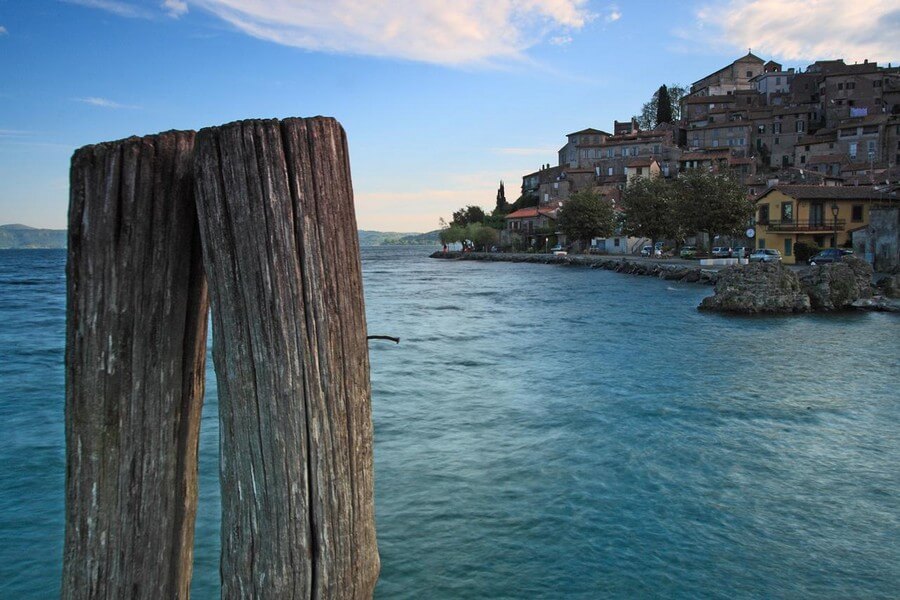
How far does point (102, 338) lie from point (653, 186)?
74.5m

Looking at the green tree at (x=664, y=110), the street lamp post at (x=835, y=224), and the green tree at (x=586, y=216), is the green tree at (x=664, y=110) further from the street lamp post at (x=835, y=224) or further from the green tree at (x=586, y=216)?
the street lamp post at (x=835, y=224)

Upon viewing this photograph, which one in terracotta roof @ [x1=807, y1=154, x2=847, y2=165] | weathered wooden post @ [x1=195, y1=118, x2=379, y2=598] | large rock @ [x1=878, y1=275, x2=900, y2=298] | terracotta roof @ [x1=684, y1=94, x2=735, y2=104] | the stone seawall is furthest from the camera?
terracotta roof @ [x1=684, y1=94, x2=735, y2=104]

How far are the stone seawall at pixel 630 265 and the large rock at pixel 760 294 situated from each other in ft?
26.3

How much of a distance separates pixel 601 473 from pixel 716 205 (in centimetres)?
5115

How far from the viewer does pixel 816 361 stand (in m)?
18.5

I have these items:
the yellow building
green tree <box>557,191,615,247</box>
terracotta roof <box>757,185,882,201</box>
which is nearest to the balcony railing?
the yellow building

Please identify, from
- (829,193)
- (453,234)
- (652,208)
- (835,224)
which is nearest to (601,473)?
(835,224)

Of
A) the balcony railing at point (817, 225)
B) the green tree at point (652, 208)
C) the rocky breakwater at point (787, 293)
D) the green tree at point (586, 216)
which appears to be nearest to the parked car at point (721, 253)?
the balcony railing at point (817, 225)

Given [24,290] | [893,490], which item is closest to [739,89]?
[24,290]

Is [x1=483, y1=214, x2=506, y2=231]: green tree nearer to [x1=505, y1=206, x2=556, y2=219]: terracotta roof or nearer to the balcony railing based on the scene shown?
[x1=505, y1=206, x2=556, y2=219]: terracotta roof

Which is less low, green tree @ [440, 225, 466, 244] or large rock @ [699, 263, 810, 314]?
green tree @ [440, 225, 466, 244]

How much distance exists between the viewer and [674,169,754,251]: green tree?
181 feet

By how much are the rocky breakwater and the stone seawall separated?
25.8ft

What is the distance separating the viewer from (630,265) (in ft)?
191
